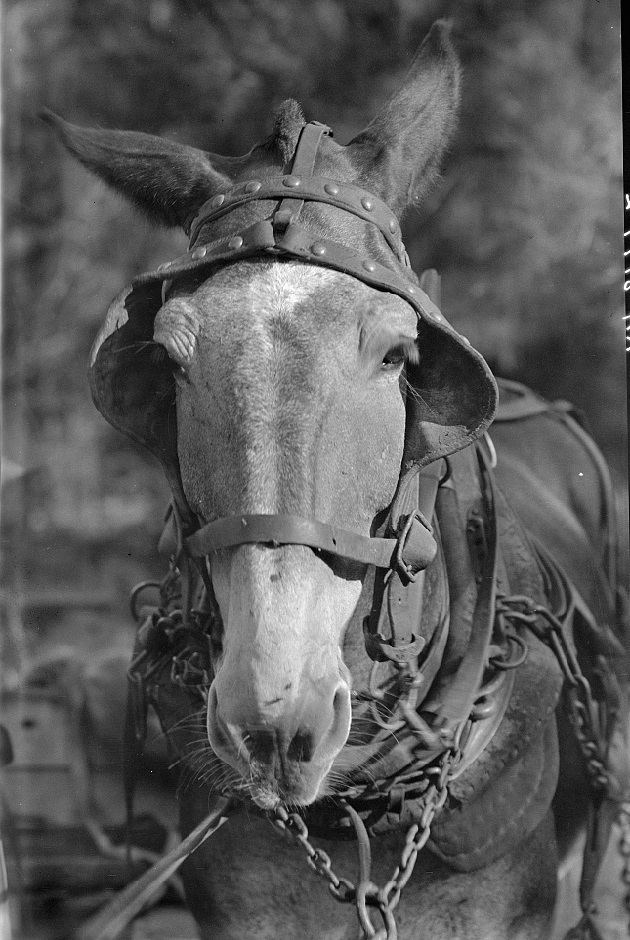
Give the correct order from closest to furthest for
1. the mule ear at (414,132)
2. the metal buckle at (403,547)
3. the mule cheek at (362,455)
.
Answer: the mule cheek at (362,455) < the metal buckle at (403,547) < the mule ear at (414,132)

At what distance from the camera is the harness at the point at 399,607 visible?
117 cm

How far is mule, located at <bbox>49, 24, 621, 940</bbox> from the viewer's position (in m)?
1.06

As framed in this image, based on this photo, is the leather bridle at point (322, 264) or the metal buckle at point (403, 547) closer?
the leather bridle at point (322, 264)

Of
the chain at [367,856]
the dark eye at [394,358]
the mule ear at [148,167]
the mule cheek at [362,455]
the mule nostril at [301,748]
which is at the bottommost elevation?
the chain at [367,856]

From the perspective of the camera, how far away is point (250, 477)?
3.49 ft

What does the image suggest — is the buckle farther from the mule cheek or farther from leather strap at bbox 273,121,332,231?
leather strap at bbox 273,121,332,231

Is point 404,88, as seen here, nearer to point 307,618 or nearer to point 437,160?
point 437,160

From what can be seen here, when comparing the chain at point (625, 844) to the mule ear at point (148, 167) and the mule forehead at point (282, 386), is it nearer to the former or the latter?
the mule forehead at point (282, 386)

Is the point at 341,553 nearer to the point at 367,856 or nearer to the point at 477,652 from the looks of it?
the point at 477,652

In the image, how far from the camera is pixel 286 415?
1.07 metres

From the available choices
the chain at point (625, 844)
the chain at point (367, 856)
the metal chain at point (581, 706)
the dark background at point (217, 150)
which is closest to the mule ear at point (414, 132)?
the dark background at point (217, 150)

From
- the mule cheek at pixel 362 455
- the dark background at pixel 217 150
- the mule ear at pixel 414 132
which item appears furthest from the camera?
the dark background at pixel 217 150

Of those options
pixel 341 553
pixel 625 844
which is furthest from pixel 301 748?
pixel 625 844

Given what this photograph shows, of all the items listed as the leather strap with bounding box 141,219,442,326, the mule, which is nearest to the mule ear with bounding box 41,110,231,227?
the mule
